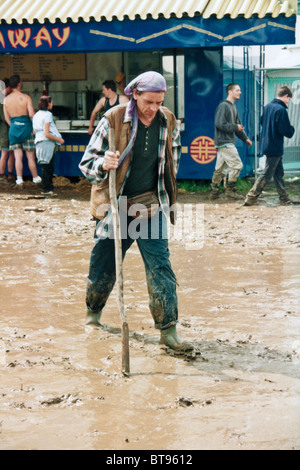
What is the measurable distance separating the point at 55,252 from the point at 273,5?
590 cm

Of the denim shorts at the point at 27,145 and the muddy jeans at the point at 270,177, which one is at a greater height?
the denim shorts at the point at 27,145

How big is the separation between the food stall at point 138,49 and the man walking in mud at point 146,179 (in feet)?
23.7

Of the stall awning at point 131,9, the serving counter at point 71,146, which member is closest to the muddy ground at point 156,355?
the stall awning at point 131,9

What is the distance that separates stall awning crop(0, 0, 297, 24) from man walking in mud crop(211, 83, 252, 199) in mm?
1275

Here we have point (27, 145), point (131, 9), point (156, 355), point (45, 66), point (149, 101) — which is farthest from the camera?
point (45, 66)

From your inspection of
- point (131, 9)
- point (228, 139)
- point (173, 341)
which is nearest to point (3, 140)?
point (131, 9)

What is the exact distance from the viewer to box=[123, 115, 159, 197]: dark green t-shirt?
5016 millimetres

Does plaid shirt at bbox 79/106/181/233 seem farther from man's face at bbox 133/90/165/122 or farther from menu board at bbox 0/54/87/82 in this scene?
menu board at bbox 0/54/87/82

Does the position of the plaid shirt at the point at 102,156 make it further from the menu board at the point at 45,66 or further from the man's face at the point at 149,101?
the menu board at the point at 45,66

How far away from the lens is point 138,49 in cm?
1250

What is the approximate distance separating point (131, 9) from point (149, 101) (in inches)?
319

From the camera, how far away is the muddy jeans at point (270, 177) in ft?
Answer: 35.7

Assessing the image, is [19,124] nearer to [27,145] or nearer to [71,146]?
[27,145]
